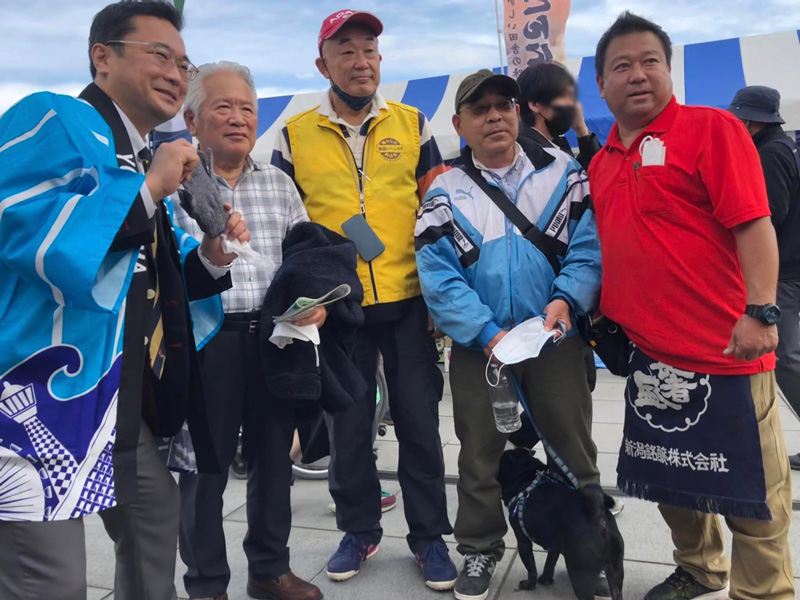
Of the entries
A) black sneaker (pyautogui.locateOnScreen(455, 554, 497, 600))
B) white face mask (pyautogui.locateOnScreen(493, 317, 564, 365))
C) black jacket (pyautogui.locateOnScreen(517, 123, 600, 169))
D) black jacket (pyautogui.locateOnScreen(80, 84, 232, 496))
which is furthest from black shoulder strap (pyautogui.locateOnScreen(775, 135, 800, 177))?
black jacket (pyautogui.locateOnScreen(80, 84, 232, 496))

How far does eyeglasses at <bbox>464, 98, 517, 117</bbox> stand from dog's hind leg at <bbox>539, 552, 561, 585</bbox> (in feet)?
5.64

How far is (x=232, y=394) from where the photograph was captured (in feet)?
8.07

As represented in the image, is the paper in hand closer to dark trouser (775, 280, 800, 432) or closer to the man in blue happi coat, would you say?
the man in blue happi coat

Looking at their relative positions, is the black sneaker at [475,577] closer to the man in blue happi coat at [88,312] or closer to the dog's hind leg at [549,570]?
the dog's hind leg at [549,570]

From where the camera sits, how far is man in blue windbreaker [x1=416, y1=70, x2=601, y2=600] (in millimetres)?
2537

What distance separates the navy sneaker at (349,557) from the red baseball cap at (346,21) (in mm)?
2116

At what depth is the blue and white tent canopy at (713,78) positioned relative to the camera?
774 cm

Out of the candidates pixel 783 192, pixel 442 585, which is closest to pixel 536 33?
pixel 783 192

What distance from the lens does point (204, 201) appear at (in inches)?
71.7

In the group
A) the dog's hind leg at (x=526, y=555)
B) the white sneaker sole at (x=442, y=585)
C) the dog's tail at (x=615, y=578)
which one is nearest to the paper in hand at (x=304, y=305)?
the dog's hind leg at (x=526, y=555)

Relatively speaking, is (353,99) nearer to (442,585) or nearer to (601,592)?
(442,585)

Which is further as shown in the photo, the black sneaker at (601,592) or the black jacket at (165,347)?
the black sneaker at (601,592)

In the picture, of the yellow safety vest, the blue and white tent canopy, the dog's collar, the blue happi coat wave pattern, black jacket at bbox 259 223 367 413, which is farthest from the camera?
the blue and white tent canopy

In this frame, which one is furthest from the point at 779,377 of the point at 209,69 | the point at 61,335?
the point at 61,335
